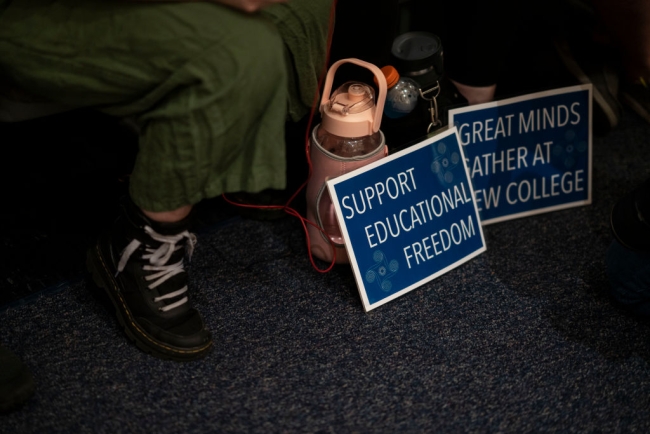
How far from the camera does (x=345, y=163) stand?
1068 millimetres

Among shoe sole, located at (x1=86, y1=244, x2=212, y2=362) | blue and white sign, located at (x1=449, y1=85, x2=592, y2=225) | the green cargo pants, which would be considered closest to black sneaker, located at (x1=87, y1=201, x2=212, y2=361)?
shoe sole, located at (x1=86, y1=244, x2=212, y2=362)

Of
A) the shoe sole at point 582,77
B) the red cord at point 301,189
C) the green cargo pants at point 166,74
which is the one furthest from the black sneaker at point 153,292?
the shoe sole at point 582,77

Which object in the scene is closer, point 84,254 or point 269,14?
point 269,14

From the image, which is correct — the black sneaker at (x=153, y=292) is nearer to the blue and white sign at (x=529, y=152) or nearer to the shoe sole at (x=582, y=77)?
the blue and white sign at (x=529, y=152)

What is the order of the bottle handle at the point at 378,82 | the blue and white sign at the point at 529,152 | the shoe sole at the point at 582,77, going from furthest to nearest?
1. the shoe sole at the point at 582,77
2. the blue and white sign at the point at 529,152
3. the bottle handle at the point at 378,82

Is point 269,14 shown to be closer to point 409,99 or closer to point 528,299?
point 409,99

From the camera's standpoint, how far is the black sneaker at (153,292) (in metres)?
0.99

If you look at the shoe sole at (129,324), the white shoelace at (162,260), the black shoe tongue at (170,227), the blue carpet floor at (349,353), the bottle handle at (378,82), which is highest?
the bottle handle at (378,82)

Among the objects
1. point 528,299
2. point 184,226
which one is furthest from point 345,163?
point 528,299

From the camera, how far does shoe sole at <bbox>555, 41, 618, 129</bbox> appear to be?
1.40m

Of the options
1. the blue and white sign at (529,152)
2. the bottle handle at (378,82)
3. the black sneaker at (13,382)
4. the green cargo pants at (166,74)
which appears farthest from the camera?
the blue and white sign at (529,152)

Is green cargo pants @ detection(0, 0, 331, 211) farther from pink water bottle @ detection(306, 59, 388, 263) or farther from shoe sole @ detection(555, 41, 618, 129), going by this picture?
shoe sole @ detection(555, 41, 618, 129)

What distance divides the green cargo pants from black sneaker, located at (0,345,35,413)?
12.5 inches

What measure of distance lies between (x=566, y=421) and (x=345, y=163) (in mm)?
525
